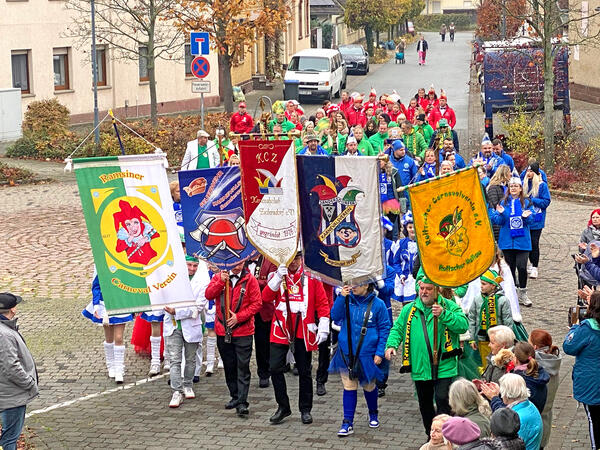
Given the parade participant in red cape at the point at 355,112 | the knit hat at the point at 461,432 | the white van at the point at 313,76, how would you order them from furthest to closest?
the white van at the point at 313,76, the parade participant in red cape at the point at 355,112, the knit hat at the point at 461,432

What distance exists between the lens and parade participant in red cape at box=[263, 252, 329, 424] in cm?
1116

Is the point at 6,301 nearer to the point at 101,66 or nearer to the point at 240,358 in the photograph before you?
the point at 240,358

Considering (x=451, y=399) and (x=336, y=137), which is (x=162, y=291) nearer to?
(x=451, y=399)

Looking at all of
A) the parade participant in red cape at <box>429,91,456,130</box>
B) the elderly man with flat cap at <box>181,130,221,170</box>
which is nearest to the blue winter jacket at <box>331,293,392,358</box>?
the elderly man with flat cap at <box>181,130,221,170</box>

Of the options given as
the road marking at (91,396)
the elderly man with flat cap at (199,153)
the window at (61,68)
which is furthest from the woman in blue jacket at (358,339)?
the window at (61,68)

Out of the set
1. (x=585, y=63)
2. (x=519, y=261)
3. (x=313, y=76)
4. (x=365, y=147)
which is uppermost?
(x=585, y=63)

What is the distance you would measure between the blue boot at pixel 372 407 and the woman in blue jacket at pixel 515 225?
4910mm

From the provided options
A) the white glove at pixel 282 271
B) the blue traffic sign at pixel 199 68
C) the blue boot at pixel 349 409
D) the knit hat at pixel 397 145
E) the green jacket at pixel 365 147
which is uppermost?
the blue traffic sign at pixel 199 68

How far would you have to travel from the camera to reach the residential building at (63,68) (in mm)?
36781

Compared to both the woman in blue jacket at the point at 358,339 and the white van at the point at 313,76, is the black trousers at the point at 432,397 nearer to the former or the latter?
the woman in blue jacket at the point at 358,339

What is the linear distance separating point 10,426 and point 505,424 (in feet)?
14.5

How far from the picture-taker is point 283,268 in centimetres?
1126

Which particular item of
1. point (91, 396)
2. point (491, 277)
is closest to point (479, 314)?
point (491, 277)

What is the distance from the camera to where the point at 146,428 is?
1119 centimetres
